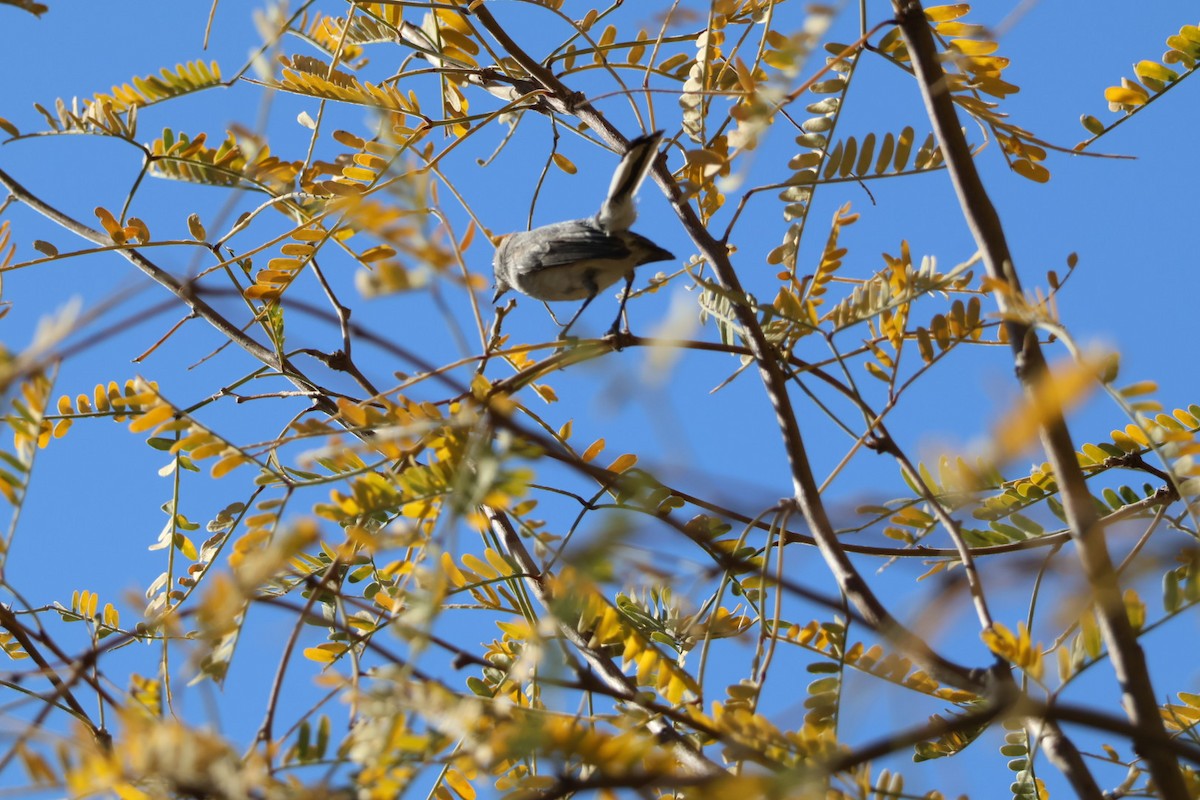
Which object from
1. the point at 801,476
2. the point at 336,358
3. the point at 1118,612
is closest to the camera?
the point at 1118,612

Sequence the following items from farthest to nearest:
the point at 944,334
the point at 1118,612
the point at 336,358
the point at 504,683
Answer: the point at 336,358
the point at 504,683
the point at 944,334
the point at 1118,612

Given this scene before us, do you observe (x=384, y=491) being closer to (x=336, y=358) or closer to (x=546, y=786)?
(x=546, y=786)

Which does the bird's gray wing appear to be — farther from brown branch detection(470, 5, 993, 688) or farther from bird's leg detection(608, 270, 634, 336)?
brown branch detection(470, 5, 993, 688)

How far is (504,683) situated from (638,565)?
0.72 metres

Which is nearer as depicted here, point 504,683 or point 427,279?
point 427,279

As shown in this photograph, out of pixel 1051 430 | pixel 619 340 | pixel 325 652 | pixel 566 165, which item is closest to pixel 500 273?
pixel 566 165

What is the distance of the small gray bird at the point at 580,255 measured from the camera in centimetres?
290

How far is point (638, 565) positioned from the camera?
1.09 m

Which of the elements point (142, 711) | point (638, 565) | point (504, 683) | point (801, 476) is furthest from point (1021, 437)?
point (504, 683)

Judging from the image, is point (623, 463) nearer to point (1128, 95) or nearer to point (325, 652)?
point (325, 652)

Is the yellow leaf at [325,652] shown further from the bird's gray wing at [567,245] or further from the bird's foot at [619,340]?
the bird's gray wing at [567,245]

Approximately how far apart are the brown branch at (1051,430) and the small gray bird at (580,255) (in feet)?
3.80

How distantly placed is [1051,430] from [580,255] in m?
1.95

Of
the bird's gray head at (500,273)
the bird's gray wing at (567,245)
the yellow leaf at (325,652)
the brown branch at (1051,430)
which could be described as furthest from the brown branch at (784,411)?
the bird's gray head at (500,273)
